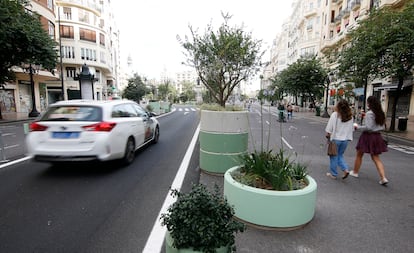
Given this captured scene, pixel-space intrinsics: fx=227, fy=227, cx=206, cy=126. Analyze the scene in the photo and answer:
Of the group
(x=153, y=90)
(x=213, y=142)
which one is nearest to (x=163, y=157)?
(x=213, y=142)

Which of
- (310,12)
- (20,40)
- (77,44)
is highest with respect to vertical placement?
(310,12)

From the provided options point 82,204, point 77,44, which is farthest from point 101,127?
point 77,44

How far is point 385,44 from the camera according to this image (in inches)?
444

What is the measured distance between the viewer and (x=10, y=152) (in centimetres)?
742

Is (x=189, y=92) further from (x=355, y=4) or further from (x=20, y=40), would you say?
(x=20, y=40)

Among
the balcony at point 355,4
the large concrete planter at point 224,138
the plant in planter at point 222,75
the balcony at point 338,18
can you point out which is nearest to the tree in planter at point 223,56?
the plant in planter at point 222,75

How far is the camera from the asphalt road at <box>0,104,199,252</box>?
2.83 meters

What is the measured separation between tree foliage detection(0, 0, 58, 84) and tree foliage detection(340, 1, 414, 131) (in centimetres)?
2008

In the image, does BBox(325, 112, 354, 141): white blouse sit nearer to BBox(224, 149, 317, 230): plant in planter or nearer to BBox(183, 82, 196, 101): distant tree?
BBox(224, 149, 317, 230): plant in planter

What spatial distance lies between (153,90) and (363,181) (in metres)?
49.7

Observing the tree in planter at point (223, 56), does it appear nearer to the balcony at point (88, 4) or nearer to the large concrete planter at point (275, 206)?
the large concrete planter at point (275, 206)

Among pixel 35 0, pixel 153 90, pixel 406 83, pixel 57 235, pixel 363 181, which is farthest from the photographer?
pixel 153 90

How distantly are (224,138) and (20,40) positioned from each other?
58.6ft

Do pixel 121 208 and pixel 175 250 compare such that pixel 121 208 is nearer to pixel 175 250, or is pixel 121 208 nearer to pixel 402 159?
pixel 175 250
